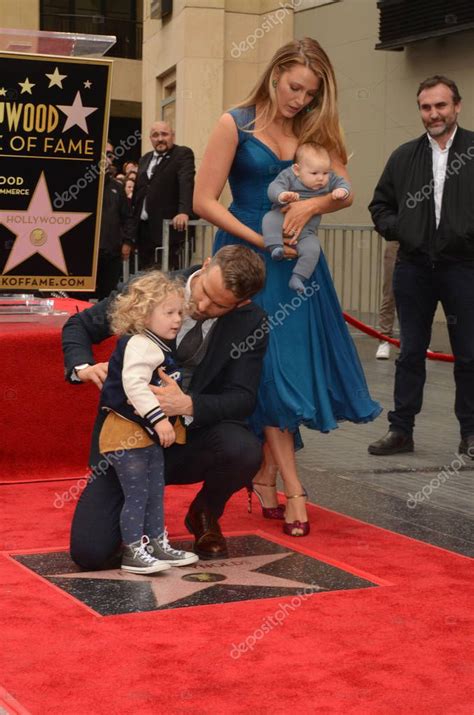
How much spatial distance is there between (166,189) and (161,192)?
0.05 m

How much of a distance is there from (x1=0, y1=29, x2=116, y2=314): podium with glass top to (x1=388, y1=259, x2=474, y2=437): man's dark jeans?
186cm

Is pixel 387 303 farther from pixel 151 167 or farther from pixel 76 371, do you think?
pixel 76 371

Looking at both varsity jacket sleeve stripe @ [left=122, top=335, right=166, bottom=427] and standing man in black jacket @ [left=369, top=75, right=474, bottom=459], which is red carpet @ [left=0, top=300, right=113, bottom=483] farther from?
standing man in black jacket @ [left=369, top=75, right=474, bottom=459]

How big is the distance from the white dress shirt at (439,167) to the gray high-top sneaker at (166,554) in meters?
3.04

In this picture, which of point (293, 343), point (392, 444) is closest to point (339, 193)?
point (293, 343)

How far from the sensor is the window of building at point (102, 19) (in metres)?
30.5

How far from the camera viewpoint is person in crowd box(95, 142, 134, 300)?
1237 cm

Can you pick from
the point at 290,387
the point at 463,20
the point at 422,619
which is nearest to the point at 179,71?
the point at 463,20

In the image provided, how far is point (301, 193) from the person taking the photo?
5020mm

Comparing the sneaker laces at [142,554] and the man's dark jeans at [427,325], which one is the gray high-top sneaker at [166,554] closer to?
the sneaker laces at [142,554]

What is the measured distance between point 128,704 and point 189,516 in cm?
171

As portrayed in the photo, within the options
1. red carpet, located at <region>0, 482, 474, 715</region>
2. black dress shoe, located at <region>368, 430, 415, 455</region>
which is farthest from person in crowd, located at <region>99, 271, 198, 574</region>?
black dress shoe, located at <region>368, 430, 415, 455</region>

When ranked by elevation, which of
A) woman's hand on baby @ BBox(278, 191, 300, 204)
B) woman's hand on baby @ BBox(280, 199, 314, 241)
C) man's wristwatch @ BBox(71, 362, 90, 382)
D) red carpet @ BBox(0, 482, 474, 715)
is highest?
woman's hand on baby @ BBox(278, 191, 300, 204)

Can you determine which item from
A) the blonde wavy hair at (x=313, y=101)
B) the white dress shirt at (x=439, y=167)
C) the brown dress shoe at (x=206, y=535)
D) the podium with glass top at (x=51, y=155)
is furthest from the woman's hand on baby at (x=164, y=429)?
the white dress shirt at (x=439, y=167)
